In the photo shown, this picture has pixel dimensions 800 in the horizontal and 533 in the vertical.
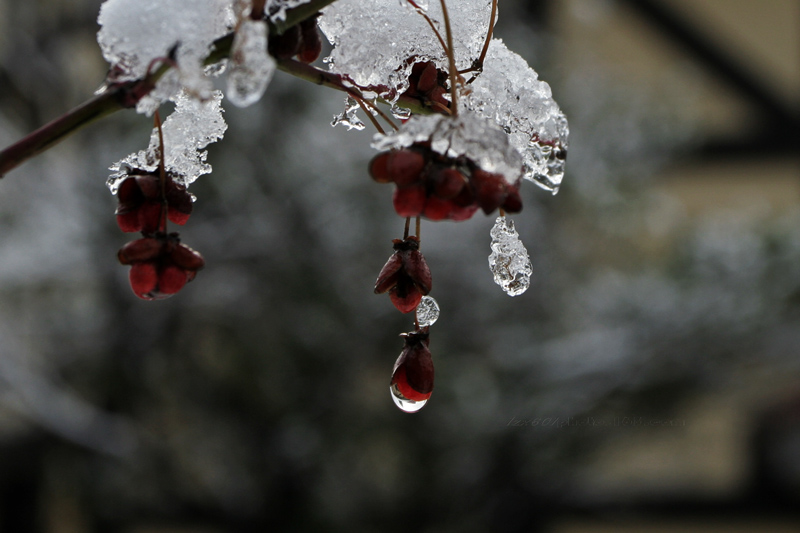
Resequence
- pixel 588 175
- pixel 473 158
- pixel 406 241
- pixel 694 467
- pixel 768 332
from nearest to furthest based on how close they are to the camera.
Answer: pixel 473 158 < pixel 406 241 < pixel 768 332 < pixel 588 175 < pixel 694 467

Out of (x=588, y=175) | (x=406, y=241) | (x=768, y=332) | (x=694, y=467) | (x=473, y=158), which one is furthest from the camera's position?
(x=694, y=467)

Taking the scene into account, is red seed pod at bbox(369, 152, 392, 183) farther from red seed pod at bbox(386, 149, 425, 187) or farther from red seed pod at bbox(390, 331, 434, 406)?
red seed pod at bbox(390, 331, 434, 406)

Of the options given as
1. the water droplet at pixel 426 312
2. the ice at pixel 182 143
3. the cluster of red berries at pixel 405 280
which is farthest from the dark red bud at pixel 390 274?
the ice at pixel 182 143

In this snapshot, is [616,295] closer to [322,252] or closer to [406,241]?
[322,252]

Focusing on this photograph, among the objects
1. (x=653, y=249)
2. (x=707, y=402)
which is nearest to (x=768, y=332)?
(x=707, y=402)

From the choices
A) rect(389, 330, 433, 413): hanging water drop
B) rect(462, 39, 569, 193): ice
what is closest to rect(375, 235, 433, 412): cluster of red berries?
rect(389, 330, 433, 413): hanging water drop

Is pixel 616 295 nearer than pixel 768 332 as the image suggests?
No

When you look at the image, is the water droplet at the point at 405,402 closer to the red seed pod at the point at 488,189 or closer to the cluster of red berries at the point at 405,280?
the cluster of red berries at the point at 405,280
